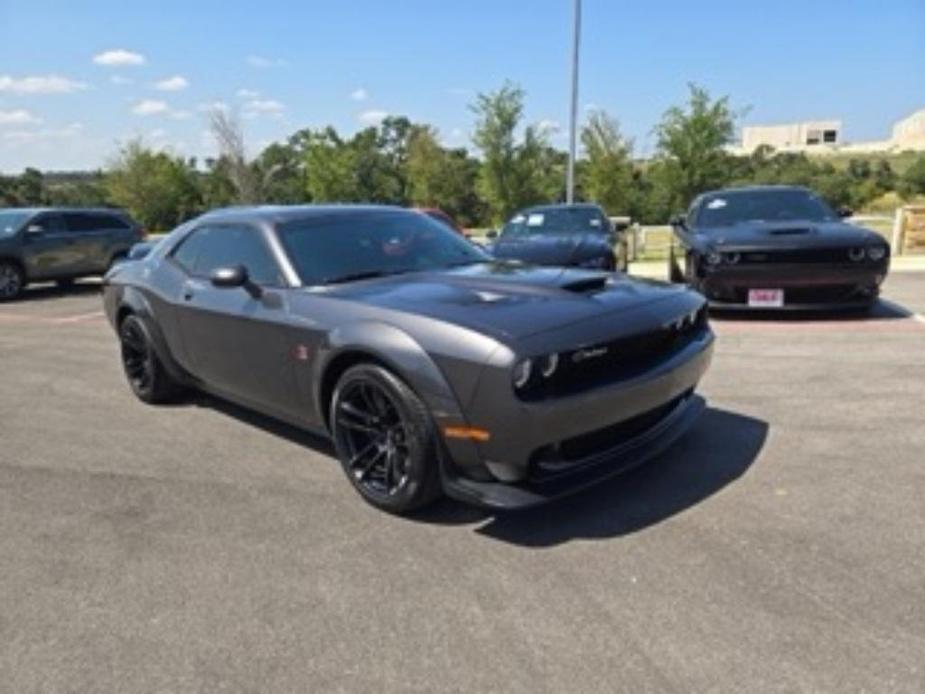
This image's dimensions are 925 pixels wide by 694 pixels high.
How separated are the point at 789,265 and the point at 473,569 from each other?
19.1 feet

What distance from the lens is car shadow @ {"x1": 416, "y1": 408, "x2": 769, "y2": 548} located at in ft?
11.6

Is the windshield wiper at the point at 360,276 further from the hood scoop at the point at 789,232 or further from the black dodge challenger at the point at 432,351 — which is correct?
the hood scoop at the point at 789,232

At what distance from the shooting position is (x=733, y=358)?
6.67 m

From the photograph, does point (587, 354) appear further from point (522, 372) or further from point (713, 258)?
point (713, 258)

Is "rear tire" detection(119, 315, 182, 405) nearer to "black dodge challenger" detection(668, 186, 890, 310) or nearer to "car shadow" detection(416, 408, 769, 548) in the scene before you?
"car shadow" detection(416, 408, 769, 548)

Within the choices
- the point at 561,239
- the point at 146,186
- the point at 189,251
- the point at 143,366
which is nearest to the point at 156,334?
the point at 143,366

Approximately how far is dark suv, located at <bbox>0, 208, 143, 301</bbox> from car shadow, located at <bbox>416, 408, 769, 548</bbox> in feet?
42.7

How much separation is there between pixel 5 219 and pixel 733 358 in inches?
529

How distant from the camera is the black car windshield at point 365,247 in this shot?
4473 millimetres

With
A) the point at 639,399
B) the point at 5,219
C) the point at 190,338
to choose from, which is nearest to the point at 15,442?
the point at 190,338

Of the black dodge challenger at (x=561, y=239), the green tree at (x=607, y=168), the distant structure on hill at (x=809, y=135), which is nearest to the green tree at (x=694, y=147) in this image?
the green tree at (x=607, y=168)

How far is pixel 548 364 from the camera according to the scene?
3.29m

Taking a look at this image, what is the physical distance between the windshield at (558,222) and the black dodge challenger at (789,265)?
100 inches

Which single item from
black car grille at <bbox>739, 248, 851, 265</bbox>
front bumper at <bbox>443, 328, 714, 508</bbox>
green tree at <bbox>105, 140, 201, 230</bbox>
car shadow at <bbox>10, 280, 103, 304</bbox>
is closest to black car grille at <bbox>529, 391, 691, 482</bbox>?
front bumper at <bbox>443, 328, 714, 508</bbox>
